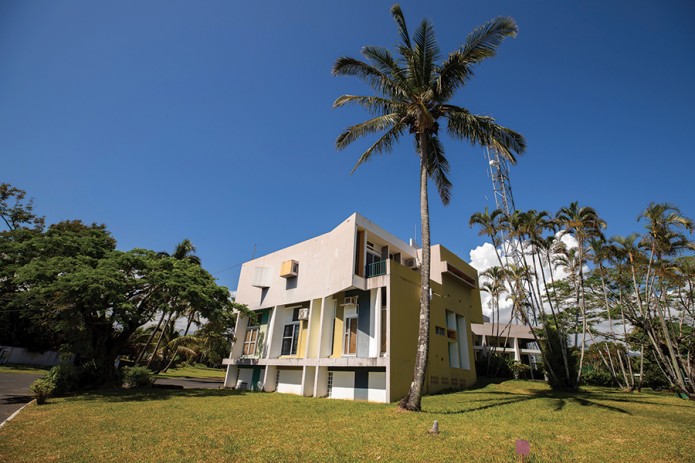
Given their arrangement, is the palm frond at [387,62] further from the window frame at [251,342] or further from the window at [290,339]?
the window frame at [251,342]

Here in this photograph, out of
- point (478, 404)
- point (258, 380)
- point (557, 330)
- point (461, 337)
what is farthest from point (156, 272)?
point (557, 330)

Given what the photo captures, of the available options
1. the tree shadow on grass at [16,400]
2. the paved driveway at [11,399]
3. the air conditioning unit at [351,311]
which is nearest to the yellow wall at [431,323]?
the air conditioning unit at [351,311]

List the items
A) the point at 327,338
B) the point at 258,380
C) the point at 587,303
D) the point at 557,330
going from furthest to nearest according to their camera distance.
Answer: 1. the point at 587,303
2. the point at 258,380
3. the point at 557,330
4. the point at 327,338

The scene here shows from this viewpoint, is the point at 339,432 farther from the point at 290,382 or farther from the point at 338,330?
the point at 290,382

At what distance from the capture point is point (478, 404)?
1410cm

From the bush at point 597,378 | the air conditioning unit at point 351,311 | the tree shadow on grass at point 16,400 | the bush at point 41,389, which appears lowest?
the tree shadow on grass at point 16,400

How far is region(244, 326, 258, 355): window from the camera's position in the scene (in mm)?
24234

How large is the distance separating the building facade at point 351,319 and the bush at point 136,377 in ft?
18.8

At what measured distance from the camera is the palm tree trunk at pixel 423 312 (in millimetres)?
11867

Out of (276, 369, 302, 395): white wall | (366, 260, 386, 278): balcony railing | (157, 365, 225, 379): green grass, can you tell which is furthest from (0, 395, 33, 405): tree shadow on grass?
(157, 365, 225, 379): green grass

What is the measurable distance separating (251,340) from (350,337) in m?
9.75

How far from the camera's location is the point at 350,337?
61.5 feet

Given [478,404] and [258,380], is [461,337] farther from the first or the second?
[258,380]

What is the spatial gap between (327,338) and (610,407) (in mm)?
13645
